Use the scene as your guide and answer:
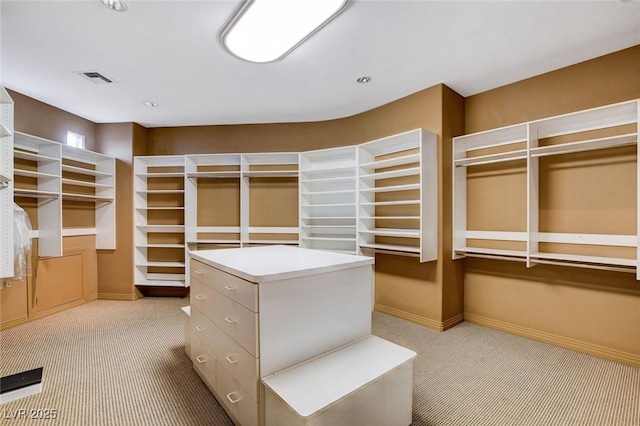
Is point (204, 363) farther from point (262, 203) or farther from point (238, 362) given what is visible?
point (262, 203)

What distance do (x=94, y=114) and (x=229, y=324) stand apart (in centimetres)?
402

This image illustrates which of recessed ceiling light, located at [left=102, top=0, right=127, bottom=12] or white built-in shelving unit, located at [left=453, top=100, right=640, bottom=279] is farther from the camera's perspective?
white built-in shelving unit, located at [left=453, top=100, right=640, bottom=279]

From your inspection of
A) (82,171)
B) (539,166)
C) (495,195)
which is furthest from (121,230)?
(539,166)

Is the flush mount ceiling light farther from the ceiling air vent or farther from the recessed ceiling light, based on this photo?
the ceiling air vent

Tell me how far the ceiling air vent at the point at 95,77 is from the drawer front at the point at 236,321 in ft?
8.51

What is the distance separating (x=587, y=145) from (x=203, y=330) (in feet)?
11.2

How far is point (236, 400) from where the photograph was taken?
5.44ft

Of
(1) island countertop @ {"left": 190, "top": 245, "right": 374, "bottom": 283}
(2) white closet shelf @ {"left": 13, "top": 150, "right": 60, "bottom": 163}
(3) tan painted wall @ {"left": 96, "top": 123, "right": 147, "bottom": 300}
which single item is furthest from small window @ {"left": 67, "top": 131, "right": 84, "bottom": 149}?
(1) island countertop @ {"left": 190, "top": 245, "right": 374, "bottom": 283}

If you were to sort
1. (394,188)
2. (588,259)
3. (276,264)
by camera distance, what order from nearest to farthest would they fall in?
(276,264)
(588,259)
(394,188)

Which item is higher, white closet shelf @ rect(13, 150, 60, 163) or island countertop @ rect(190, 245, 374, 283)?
white closet shelf @ rect(13, 150, 60, 163)

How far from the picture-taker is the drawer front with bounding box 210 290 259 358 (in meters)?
1.46

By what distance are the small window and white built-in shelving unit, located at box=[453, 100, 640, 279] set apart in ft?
16.4

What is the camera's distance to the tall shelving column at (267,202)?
14.4 feet

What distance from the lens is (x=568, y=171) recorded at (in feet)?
8.96
